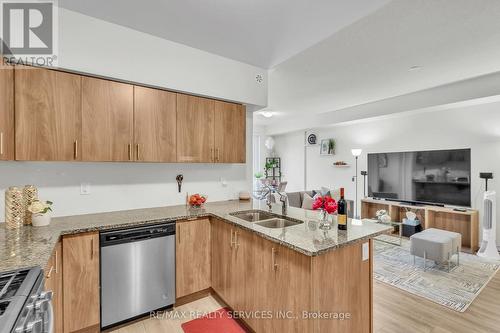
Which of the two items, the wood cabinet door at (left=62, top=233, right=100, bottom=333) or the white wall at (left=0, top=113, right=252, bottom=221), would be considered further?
the white wall at (left=0, top=113, right=252, bottom=221)

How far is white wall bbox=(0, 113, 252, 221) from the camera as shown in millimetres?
2252

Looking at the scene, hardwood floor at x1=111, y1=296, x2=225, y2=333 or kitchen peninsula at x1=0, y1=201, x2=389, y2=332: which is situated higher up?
kitchen peninsula at x1=0, y1=201, x2=389, y2=332

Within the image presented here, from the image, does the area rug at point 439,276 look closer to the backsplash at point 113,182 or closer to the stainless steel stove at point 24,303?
the backsplash at point 113,182

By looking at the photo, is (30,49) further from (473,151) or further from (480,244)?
(480,244)

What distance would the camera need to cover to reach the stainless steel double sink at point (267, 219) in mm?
2291

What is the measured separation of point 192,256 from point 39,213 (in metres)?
1.36

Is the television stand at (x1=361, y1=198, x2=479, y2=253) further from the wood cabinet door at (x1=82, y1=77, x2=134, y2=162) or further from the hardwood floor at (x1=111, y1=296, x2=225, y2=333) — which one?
the wood cabinet door at (x1=82, y1=77, x2=134, y2=162)

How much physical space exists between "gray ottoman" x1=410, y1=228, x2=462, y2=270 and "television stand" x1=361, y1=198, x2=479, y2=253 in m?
0.91

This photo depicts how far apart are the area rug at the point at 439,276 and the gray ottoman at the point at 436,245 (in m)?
0.20

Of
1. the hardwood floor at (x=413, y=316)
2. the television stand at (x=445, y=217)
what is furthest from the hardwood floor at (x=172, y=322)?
the television stand at (x=445, y=217)

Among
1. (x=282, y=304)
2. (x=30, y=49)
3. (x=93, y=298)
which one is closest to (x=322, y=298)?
(x=282, y=304)

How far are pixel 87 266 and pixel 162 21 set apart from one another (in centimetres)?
224

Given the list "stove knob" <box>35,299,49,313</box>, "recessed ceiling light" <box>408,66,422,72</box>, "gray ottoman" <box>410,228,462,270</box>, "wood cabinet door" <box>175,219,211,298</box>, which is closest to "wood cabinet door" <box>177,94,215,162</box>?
"wood cabinet door" <box>175,219,211,298</box>

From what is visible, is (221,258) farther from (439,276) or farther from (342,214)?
(439,276)
